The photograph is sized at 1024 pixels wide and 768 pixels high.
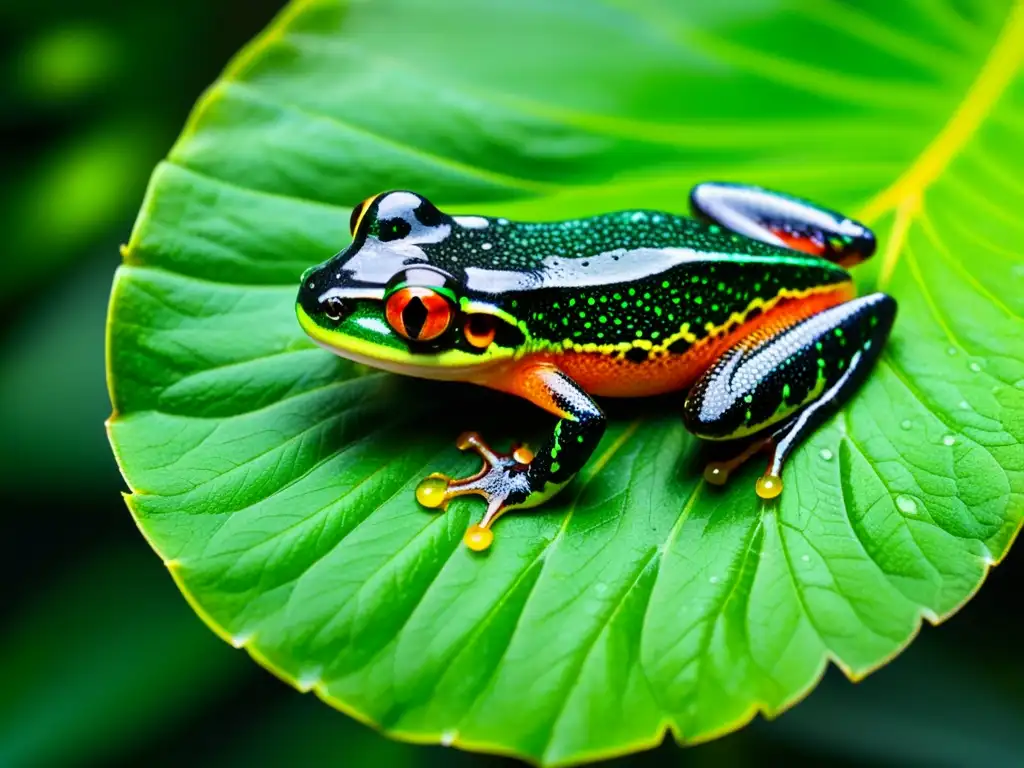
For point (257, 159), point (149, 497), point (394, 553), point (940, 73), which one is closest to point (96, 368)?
point (257, 159)

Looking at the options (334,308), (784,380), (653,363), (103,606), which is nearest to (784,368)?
→ (784,380)

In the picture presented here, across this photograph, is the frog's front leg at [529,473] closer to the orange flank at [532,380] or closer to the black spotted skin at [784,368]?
the orange flank at [532,380]

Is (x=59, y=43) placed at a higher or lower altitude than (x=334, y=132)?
lower

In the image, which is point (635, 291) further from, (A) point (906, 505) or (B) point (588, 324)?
(A) point (906, 505)

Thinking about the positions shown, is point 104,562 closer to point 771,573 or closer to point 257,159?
point 257,159

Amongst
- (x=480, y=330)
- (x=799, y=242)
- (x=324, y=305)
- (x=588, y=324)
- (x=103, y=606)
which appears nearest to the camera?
(x=324, y=305)

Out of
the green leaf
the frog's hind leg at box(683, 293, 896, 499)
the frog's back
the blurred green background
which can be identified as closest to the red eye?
the frog's back
